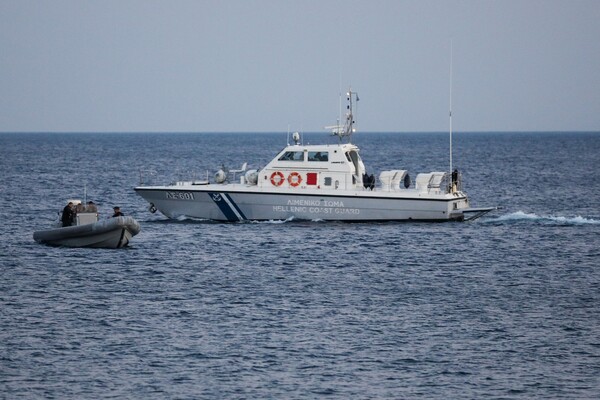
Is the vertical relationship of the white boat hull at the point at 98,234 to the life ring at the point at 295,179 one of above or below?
below

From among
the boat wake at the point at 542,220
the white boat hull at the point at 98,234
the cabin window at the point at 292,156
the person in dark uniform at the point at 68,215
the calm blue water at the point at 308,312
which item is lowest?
the calm blue water at the point at 308,312

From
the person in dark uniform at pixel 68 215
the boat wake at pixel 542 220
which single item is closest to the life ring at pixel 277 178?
the person in dark uniform at pixel 68 215

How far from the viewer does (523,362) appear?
25078mm

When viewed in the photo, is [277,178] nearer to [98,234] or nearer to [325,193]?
[325,193]

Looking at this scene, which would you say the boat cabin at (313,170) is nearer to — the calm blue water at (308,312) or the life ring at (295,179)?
the life ring at (295,179)

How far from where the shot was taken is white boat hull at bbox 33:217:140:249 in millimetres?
40312

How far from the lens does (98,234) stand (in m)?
40.8

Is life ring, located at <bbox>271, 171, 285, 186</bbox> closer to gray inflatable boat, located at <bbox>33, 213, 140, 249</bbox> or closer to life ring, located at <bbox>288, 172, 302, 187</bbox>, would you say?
life ring, located at <bbox>288, 172, 302, 187</bbox>

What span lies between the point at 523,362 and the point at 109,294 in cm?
1313

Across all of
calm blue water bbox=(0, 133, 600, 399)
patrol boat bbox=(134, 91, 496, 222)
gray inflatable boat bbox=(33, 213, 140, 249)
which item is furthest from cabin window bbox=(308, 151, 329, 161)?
gray inflatable boat bbox=(33, 213, 140, 249)

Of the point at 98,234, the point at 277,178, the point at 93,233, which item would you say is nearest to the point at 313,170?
the point at 277,178

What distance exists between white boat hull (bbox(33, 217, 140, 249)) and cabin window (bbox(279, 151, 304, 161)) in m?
8.42

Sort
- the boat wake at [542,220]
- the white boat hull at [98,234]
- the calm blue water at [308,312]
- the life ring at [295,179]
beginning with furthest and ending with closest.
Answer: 1. the boat wake at [542,220]
2. the life ring at [295,179]
3. the white boat hull at [98,234]
4. the calm blue water at [308,312]

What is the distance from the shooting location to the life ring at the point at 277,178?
46.6 m
